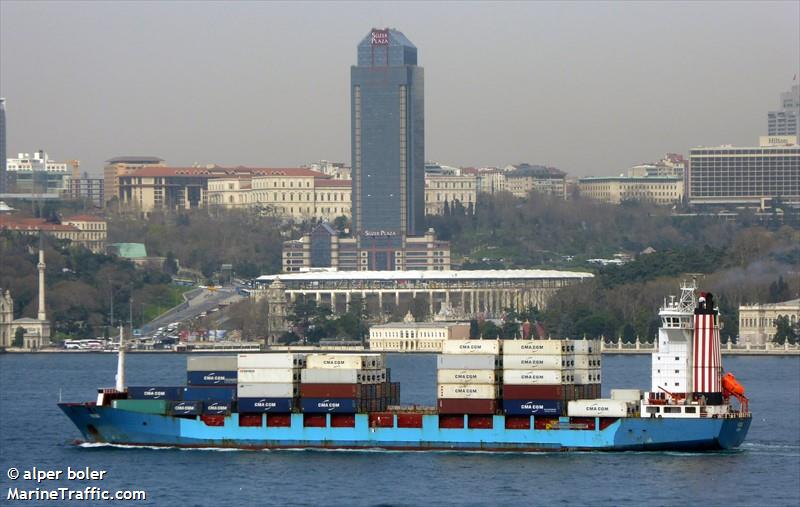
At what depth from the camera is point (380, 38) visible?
19400 centimetres

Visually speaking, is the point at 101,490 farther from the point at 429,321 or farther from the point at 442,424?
the point at 429,321

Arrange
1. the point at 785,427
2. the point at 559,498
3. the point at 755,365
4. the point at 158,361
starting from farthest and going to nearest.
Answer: the point at 158,361 < the point at 755,365 < the point at 785,427 < the point at 559,498

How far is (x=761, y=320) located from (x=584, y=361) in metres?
66.6

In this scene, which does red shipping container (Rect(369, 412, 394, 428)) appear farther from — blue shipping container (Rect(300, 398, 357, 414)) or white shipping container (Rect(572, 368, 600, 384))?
white shipping container (Rect(572, 368, 600, 384))

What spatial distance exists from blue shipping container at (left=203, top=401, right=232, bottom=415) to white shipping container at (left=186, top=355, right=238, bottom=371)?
1.19 meters

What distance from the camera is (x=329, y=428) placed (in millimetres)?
69438

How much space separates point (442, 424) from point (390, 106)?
124m

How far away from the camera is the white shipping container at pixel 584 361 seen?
68625mm

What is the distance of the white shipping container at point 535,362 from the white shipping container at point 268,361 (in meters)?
5.87

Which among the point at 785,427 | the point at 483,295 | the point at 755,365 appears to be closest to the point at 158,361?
the point at 755,365

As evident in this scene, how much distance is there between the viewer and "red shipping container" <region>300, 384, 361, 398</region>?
227 feet

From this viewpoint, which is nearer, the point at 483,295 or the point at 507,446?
the point at 507,446

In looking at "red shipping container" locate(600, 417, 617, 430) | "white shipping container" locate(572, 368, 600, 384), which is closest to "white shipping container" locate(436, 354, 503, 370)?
"white shipping container" locate(572, 368, 600, 384)

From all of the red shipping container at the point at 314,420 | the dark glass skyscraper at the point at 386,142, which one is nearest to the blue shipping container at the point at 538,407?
the red shipping container at the point at 314,420
